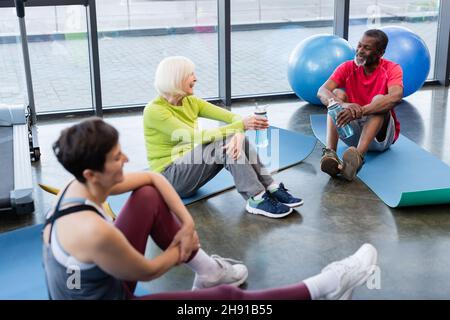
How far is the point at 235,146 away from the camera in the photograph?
3469 millimetres

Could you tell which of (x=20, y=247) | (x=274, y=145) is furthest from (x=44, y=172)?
(x=274, y=145)

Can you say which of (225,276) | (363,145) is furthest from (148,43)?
(225,276)

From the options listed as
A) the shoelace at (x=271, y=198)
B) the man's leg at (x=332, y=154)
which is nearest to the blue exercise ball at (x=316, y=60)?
the man's leg at (x=332, y=154)

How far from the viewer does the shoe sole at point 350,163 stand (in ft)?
13.2

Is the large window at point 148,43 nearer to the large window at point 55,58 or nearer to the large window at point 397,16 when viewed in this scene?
the large window at point 55,58

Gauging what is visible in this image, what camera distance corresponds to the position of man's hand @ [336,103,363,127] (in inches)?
160

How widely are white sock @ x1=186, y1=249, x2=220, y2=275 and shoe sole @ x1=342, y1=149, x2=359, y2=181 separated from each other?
1.60 m

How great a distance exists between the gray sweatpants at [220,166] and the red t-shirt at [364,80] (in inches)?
42.5

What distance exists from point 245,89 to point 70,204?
4365 millimetres

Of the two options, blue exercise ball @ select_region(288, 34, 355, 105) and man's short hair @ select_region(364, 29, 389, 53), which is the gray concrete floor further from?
blue exercise ball @ select_region(288, 34, 355, 105)

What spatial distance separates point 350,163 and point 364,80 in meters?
0.63

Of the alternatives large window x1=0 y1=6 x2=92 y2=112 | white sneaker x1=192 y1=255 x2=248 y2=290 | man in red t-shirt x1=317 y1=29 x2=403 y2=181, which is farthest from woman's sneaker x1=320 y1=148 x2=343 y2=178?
large window x1=0 y1=6 x2=92 y2=112

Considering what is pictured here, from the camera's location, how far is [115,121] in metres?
5.57
